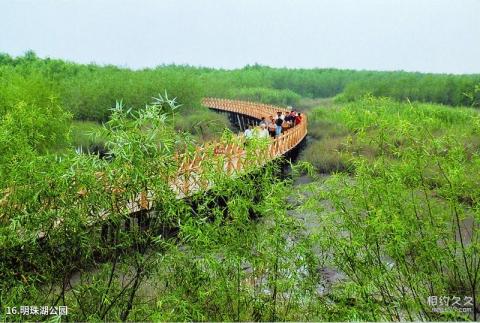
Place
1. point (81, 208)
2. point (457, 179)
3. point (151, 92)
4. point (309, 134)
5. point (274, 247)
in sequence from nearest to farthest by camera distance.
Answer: point (81, 208) → point (274, 247) → point (457, 179) → point (309, 134) → point (151, 92)

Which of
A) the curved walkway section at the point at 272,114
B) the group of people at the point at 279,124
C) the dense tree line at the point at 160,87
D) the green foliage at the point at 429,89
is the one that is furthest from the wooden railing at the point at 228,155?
the green foliage at the point at 429,89

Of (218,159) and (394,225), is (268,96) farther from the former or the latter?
(394,225)

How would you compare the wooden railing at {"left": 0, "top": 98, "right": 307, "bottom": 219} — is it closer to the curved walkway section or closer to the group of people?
Result: the curved walkway section

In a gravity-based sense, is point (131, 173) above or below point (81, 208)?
above

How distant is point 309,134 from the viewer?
2408 cm

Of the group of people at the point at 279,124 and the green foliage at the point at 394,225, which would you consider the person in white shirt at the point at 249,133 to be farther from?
the group of people at the point at 279,124

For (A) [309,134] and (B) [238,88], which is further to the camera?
(B) [238,88]

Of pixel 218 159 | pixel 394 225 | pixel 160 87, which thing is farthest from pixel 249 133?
pixel 160 87

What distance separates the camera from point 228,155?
25.3ft

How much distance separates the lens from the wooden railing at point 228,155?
471cm

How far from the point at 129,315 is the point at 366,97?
3.24 meters

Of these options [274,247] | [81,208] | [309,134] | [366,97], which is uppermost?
[366,97]

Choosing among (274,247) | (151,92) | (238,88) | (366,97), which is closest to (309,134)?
(151,92)

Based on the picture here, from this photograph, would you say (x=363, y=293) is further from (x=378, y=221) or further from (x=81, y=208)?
(x=81, y=208)
